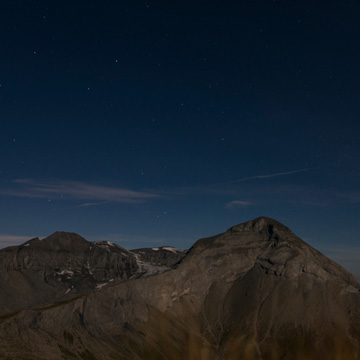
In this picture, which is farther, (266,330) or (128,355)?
(266,330)

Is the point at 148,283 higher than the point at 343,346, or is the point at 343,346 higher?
the point at 148,283

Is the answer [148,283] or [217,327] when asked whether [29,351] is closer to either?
[148,283]

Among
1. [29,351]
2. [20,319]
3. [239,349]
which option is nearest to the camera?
[29,351]

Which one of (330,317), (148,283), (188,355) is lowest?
(188,355)

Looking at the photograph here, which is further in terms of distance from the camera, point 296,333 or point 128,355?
point 296,333

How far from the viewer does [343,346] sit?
178 m

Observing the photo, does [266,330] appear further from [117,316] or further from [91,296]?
[91,296]

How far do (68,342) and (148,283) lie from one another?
59000mm

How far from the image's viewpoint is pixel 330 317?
197 metres

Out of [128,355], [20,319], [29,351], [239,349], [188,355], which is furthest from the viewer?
[239,349]

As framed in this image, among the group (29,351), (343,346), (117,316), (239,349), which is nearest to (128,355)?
(117,316)

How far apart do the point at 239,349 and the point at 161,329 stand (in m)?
37.4

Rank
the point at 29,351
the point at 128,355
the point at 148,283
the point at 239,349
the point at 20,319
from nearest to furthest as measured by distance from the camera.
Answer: the point at 29,351, the point at 20,319, the point at 128,355, the point at 239,349, the point at 148,283

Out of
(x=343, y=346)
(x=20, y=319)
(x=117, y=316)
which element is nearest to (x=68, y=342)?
(x=20, y=319)
